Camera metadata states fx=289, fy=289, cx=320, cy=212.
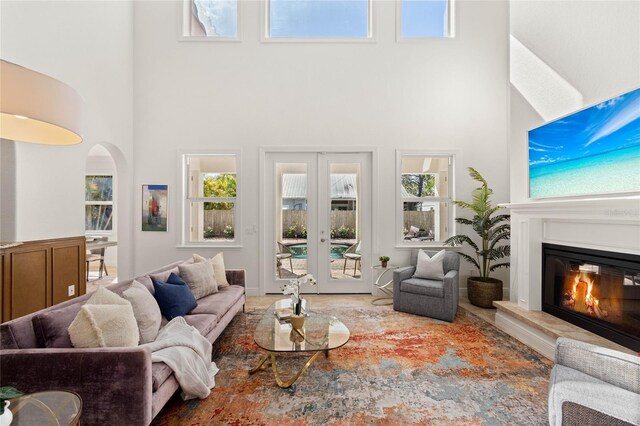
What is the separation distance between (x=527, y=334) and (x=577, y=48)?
279cm

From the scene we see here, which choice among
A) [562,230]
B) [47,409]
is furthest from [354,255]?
[47,409]

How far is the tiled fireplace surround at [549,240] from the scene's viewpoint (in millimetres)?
2285

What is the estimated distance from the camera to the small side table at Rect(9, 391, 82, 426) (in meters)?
1.19

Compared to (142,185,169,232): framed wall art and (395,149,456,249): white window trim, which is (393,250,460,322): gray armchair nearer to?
(395,149,456,249): white window trim

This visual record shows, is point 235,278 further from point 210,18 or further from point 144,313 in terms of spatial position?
point 210,18

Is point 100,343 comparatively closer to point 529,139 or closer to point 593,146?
point 593,146

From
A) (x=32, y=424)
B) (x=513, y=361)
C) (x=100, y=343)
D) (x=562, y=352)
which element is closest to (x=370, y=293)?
(x=513, y=361)

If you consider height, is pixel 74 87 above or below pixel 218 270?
above

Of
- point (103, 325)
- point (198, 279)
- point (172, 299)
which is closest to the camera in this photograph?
point (103, 325)

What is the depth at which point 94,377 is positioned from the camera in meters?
1.56

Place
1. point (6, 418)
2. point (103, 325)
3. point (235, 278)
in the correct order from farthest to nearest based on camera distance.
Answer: point (235, 278)
point (103, 325)
point (6, 418)

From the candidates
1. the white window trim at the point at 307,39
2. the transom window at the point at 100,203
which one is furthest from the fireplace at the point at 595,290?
the transom window at the point at 100,203

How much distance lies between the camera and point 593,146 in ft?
7.99

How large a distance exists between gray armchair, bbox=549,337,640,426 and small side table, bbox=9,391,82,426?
223 centimetres
